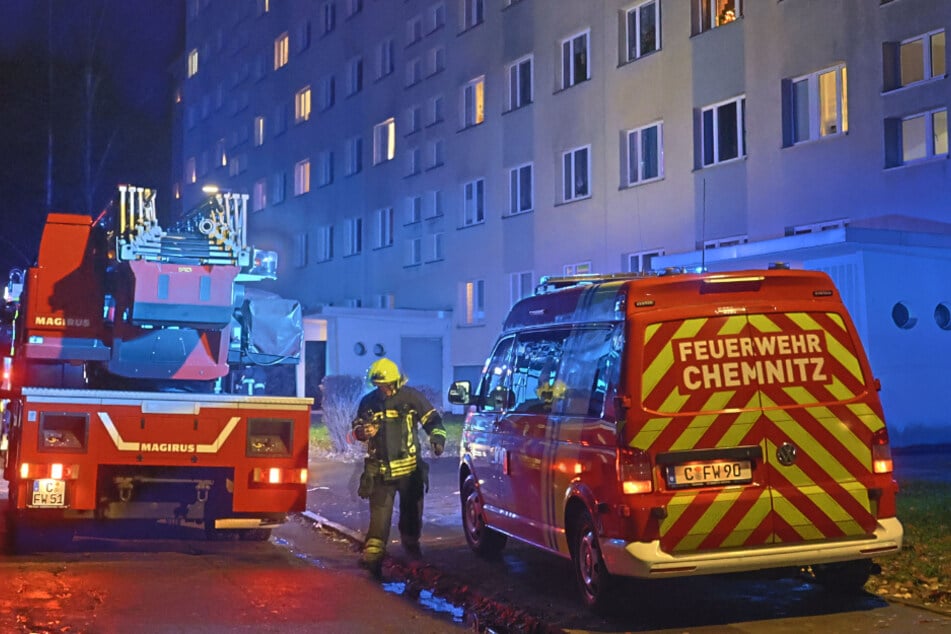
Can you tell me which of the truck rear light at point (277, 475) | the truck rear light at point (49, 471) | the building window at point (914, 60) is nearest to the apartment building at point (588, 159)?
the building window at point (914, 60)

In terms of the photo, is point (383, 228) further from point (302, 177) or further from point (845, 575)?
point (845, 575)

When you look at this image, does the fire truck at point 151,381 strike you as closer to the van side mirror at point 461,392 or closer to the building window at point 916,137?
the van side mirror at point 461,392

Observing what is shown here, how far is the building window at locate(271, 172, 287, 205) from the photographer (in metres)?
43.6

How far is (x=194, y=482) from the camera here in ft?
35.1

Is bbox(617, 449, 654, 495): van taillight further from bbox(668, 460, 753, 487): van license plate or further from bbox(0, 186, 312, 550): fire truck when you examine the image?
bbox(0, 186, 312, 550): fire truck

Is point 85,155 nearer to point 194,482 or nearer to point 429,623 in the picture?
point 194,482

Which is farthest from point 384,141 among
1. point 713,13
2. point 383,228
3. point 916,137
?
point 916,137

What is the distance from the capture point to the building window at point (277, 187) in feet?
143

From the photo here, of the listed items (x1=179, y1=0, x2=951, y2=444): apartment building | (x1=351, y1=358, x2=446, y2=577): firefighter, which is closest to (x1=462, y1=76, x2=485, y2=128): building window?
(x1=179, y1=0, x2=951, y2=444): apartment building

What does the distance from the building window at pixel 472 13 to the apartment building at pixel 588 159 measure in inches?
4.3

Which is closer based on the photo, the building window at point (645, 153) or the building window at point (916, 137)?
the building window at point (916, 137)

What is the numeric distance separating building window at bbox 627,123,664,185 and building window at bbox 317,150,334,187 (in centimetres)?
1655

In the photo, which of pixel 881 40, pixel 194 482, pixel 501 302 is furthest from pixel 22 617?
pixel 501 302

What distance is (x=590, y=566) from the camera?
7.46 metres
